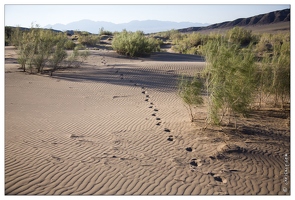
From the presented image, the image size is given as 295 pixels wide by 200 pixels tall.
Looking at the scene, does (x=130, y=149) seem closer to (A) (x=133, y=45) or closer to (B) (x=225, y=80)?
(B) (x=225, y=80)

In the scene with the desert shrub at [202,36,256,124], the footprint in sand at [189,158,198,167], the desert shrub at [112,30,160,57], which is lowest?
the footprint in sand at [189,158,198,167]

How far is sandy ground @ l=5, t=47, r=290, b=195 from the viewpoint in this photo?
5074 millimetres

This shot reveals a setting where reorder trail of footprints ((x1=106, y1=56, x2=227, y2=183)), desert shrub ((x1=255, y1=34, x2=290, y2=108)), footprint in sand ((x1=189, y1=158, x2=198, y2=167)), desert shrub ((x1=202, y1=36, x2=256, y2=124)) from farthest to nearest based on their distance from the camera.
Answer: desert shrub ((x1=255, y1=34, x2=290, y2=108)) < desert shrub ((x1=202, y1=36, x2=256, y2=124)) < footprint in sand ((x1=189, y1=158, x2=198, y2=167)) < trail of footprints ((x1=106, y1=56, x2=227, y2=183))

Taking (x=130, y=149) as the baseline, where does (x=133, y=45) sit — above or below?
above

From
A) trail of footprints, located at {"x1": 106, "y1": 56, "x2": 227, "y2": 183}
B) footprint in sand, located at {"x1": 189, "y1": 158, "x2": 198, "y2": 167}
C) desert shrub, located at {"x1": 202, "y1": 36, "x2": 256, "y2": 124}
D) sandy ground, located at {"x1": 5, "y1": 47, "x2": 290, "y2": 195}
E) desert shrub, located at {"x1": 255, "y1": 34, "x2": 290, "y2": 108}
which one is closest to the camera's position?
sandy ground, located at {"x1": 5, "y1": 47, "x2": 290, "y2": 195}

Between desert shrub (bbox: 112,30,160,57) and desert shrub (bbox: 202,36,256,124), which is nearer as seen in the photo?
desert shrub (bbox: 202,36,256,124)

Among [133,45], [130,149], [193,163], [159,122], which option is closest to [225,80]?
[159,122]

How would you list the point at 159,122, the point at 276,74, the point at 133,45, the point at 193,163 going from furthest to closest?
the point at 133,45 → the point at 276,74 → the point at 159,122 → the point at 193,163

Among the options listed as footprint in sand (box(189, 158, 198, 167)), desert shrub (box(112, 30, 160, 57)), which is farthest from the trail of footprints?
desert shrub (box(112, 30, 160, 57))

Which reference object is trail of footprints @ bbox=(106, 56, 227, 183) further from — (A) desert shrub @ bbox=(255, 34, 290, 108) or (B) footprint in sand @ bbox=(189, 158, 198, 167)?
(A) desert shrub @ bbox=(255, 34, 290, 108)

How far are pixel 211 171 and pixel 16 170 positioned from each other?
396 centimetres

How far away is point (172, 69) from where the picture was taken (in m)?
16.9

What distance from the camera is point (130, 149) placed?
659cm

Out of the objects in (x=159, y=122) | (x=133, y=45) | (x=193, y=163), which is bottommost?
(x=193, y=163)
